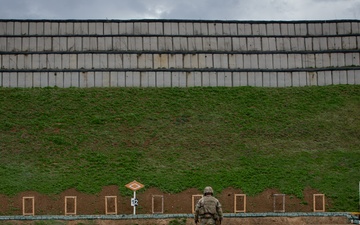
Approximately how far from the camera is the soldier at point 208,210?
22375 millimetres

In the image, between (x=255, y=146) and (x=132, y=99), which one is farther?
(x=132, y=99)

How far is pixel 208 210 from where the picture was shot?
73.3 ft

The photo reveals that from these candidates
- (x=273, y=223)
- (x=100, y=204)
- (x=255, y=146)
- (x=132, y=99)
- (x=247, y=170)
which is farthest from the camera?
(x=132, y=99)

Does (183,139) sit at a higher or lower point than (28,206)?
higher

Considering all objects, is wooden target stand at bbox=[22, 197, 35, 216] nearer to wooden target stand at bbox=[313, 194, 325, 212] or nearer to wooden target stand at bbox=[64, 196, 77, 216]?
wooden target stand at bbox=[64, 196, 77, 216]

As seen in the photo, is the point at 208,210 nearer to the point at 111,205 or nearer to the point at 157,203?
the point at 157,203

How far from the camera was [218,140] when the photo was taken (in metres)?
44.5

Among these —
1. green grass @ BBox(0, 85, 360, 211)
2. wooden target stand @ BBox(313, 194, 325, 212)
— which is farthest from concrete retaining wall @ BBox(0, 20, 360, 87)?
wooden target stand @ BBox(313, 194, 325, 212)

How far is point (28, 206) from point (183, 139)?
11.2m

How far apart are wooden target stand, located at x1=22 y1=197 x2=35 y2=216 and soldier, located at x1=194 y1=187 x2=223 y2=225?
14.6 meters

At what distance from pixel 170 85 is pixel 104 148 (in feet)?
36.0

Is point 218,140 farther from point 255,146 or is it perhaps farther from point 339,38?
point 339,38

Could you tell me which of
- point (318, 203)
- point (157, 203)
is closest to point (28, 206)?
point (157, 203)

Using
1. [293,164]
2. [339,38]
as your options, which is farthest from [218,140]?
[339,38]
